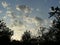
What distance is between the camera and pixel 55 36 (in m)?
65.6

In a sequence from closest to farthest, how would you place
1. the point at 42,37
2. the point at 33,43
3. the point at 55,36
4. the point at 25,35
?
the point at 55,36 < the point at 33,43 < the point at 42,37 < the point at 25,35

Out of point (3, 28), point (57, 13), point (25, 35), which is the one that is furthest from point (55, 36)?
point (25, 35)

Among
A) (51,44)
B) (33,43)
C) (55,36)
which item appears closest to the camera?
(51,44)

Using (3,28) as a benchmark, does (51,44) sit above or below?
below

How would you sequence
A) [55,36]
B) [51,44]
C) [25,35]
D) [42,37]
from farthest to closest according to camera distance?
[25,35] → [42,37] → [55,36] → [51,44]

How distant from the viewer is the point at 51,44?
61.6 m

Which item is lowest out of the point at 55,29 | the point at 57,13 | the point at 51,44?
the point at 51,44

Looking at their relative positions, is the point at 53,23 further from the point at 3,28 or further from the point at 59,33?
the point at 3,28

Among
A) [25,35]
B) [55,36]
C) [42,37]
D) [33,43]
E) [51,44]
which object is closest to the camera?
[51,44]

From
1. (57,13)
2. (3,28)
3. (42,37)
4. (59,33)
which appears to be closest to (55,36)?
(59,33)

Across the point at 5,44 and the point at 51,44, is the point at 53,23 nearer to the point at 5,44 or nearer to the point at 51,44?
the point at 51,44

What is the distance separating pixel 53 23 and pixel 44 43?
8.37 meters

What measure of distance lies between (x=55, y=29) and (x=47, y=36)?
299 inches

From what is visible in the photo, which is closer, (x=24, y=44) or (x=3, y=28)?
(x=24, y=44)
